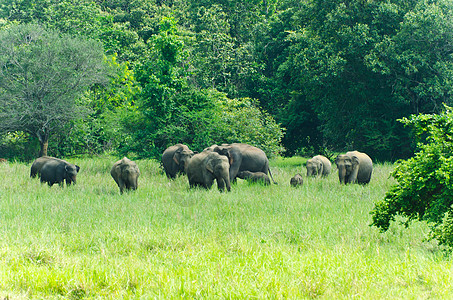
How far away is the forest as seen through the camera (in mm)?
21891

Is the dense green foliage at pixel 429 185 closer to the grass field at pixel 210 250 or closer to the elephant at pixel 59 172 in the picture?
the grass field at pixel 210 250

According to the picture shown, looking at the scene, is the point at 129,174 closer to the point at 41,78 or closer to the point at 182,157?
the point at 182,157

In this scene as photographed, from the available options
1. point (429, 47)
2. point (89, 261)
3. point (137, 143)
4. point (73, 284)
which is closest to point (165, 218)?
point (89, 261)

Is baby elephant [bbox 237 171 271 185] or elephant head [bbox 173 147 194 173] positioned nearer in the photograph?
baby elephant [bbox 237 171 271 185]

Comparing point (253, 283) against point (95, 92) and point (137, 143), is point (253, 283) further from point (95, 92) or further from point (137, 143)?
point (95, 92)

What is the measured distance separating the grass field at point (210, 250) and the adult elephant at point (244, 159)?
341cm

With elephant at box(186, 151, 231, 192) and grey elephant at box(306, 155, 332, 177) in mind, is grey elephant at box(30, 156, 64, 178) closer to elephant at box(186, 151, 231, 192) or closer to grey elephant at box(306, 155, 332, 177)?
elephant at box(186, 151, 231, 192)

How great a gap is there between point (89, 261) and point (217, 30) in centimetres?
3012

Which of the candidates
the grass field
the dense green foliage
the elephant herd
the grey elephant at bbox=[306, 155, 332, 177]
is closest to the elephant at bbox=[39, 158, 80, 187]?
the elephant herd

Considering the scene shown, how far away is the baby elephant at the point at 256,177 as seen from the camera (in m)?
15.1

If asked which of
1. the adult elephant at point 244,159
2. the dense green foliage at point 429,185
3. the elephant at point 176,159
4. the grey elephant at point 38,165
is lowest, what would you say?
the grey elephant at point 38,165

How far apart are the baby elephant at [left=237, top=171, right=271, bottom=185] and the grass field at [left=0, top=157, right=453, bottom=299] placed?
104 inches

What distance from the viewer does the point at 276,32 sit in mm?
33500

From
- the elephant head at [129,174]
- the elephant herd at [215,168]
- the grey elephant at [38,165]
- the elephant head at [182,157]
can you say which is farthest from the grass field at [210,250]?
the elephant head at [182,157]
